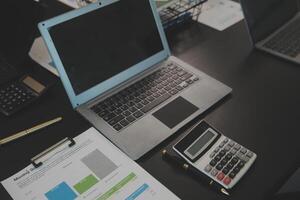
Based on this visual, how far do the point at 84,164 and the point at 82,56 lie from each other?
0.25m

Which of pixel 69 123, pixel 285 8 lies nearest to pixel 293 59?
pixel 285 8

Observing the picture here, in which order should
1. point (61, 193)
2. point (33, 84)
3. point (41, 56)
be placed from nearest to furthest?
point (61, 193) → point (33, 84) → point (41, 56)

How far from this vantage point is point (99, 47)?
0.79 meters

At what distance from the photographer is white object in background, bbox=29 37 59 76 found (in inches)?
37.1

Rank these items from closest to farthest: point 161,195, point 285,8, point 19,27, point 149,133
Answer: point 161,195
point 149,133
point 19,27
point 285,8

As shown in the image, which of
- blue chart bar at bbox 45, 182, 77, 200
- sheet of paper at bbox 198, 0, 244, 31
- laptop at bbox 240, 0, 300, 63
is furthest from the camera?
sheet of paper at bbox 198, 0, 244, 31

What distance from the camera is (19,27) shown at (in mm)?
891

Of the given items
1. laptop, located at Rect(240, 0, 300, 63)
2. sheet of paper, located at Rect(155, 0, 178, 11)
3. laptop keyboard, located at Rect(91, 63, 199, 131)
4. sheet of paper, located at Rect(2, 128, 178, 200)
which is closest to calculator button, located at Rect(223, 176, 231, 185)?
sheet of paper, located at Rect(2, 128, 178, 200)

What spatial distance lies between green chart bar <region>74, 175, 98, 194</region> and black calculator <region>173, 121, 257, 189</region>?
0.18 metres

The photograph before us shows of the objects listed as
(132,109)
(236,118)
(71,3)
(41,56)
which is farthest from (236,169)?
(71,3)

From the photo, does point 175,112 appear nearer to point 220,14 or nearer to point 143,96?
point 143,96

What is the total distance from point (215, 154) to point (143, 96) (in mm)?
240

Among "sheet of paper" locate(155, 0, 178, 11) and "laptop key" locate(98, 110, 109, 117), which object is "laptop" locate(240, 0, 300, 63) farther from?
"laptop key" locate(98, 110, 109, 117)

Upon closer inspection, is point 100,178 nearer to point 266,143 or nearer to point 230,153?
point 230,153
